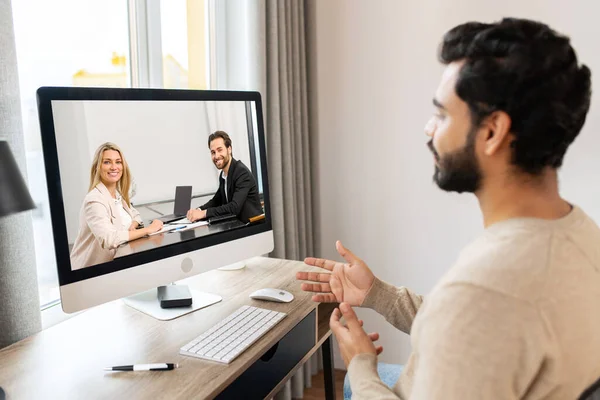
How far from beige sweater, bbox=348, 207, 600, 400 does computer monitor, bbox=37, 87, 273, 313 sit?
0.75 meters

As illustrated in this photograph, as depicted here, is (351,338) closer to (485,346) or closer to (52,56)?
(485,346)

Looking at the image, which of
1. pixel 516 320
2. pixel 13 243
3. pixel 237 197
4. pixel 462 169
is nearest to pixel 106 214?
pixel 13 243

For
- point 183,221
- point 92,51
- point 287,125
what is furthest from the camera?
point 287,125

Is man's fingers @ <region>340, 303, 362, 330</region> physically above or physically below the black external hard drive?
above

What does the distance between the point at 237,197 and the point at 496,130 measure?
0.90 meters

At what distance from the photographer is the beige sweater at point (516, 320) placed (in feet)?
2.43

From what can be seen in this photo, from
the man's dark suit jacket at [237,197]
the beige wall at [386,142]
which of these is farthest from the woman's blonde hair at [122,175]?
the beige wall at [386,142]

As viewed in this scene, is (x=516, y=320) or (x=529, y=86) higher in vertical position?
(x=529, y=86)

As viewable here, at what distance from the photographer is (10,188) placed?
948mm

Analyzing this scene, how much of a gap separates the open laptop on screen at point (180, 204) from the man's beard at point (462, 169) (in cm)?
73

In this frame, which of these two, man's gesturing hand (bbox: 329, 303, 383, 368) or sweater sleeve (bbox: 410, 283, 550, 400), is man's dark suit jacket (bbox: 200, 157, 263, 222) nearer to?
man's gesturing hand (bbox: 329, 303, 383, 368)

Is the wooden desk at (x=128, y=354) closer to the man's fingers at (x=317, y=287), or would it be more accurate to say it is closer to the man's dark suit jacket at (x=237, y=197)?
the man's fingers at (x=317, y=287)

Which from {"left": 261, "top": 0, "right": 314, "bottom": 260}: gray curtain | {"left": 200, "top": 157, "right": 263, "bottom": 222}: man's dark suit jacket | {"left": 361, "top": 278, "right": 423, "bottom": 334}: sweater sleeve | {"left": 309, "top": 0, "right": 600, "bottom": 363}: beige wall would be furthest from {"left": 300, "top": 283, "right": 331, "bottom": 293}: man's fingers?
{"left": 309, "top": 0, "right": 600, "bottom": 363}: beige wall

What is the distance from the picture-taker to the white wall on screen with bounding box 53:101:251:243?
121 cm
